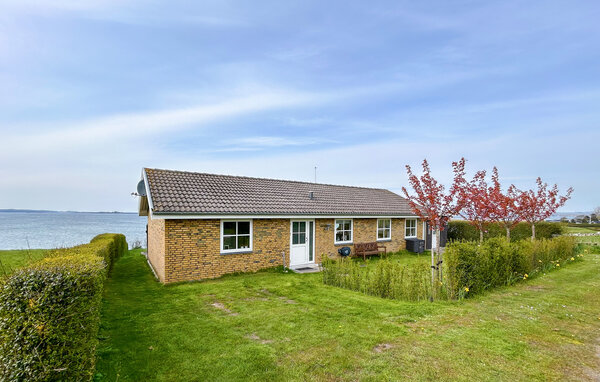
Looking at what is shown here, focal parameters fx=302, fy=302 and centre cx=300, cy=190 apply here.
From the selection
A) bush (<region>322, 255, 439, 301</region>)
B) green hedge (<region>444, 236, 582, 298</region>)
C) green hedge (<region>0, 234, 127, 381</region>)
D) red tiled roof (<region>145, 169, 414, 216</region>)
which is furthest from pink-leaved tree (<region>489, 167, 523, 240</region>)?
green hedge (<region>0, 234, 127, 381</region>)

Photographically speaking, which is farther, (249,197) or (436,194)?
(249,197)

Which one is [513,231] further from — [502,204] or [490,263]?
[490,263]

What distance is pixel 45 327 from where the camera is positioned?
348 centimetres

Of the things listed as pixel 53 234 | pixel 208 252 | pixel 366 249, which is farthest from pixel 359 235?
pixel 53 234

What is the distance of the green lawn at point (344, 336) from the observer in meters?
4.86

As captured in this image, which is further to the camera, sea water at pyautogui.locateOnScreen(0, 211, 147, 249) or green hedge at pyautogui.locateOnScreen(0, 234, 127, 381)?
sea water at pyautogui.locateOnScreen(0, 211, 147, 249)

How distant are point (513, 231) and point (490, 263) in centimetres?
1819

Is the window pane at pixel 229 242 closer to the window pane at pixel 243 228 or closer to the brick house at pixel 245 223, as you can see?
the brick house at pixel 245 223

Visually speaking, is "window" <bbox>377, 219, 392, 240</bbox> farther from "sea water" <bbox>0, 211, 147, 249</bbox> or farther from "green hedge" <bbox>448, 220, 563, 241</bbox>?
"sea water" <bbox>0, 211, 147, 249</bbox>

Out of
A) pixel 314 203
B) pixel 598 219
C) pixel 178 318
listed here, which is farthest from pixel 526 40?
pixel 598 219

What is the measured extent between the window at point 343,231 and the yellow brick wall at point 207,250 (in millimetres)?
1512

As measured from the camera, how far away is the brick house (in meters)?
11.8

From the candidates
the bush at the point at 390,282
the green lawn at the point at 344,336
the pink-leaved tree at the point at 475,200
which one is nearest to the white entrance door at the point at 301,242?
the bush at the point at 390,282

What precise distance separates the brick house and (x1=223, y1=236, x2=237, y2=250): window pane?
0.04 meters
